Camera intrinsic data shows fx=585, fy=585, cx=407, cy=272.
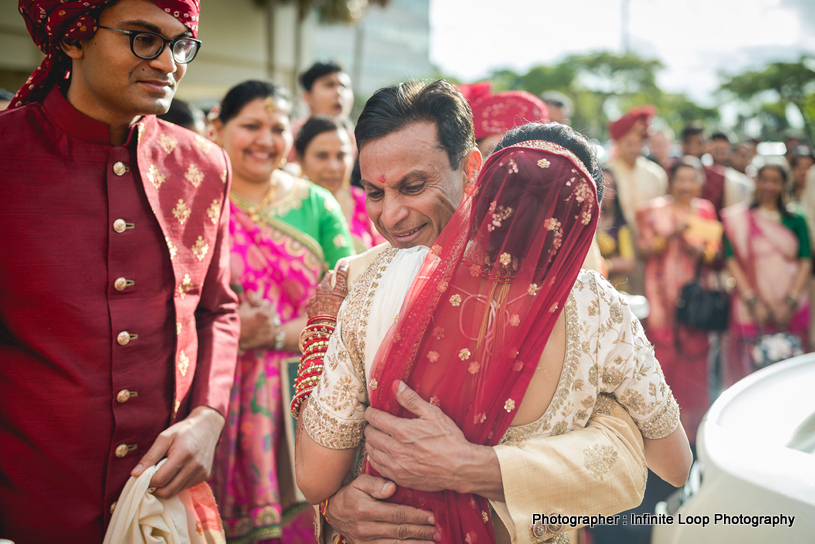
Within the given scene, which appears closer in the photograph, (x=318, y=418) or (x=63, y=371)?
(x=318, y=418)

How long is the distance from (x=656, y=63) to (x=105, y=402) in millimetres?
49039

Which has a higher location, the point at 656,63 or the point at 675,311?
the point at 656,63

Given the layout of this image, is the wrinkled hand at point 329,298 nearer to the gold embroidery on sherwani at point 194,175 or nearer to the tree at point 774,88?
the gold embroidery on sherwani at point 194,175

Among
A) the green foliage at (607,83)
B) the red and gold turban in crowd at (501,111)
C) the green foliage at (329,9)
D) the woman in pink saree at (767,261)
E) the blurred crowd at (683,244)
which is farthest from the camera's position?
the green foliage at (607,83)

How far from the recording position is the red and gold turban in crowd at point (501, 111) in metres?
2.46

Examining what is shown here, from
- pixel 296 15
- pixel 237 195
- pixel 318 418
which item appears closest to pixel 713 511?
pixel 318 418

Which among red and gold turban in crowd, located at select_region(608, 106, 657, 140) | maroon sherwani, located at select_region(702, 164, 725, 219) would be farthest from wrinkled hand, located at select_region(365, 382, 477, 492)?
maroon sherwani, located at select_region(702, 164, 725, 219)

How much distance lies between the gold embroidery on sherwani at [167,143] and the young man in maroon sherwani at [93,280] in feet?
0.08

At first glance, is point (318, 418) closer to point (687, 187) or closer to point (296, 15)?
point (687, 187)

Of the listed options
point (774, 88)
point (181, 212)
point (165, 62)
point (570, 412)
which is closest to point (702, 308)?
point (570, 412)

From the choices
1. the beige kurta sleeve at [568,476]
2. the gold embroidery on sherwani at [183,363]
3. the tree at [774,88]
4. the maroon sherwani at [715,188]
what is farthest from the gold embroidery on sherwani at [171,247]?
the tree at [774,88]

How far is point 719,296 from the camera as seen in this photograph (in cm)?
485

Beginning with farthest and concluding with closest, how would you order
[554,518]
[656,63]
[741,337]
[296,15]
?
[656,63]
[296,15]
[741,337]
[554,518]

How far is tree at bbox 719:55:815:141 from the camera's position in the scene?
3086cm
